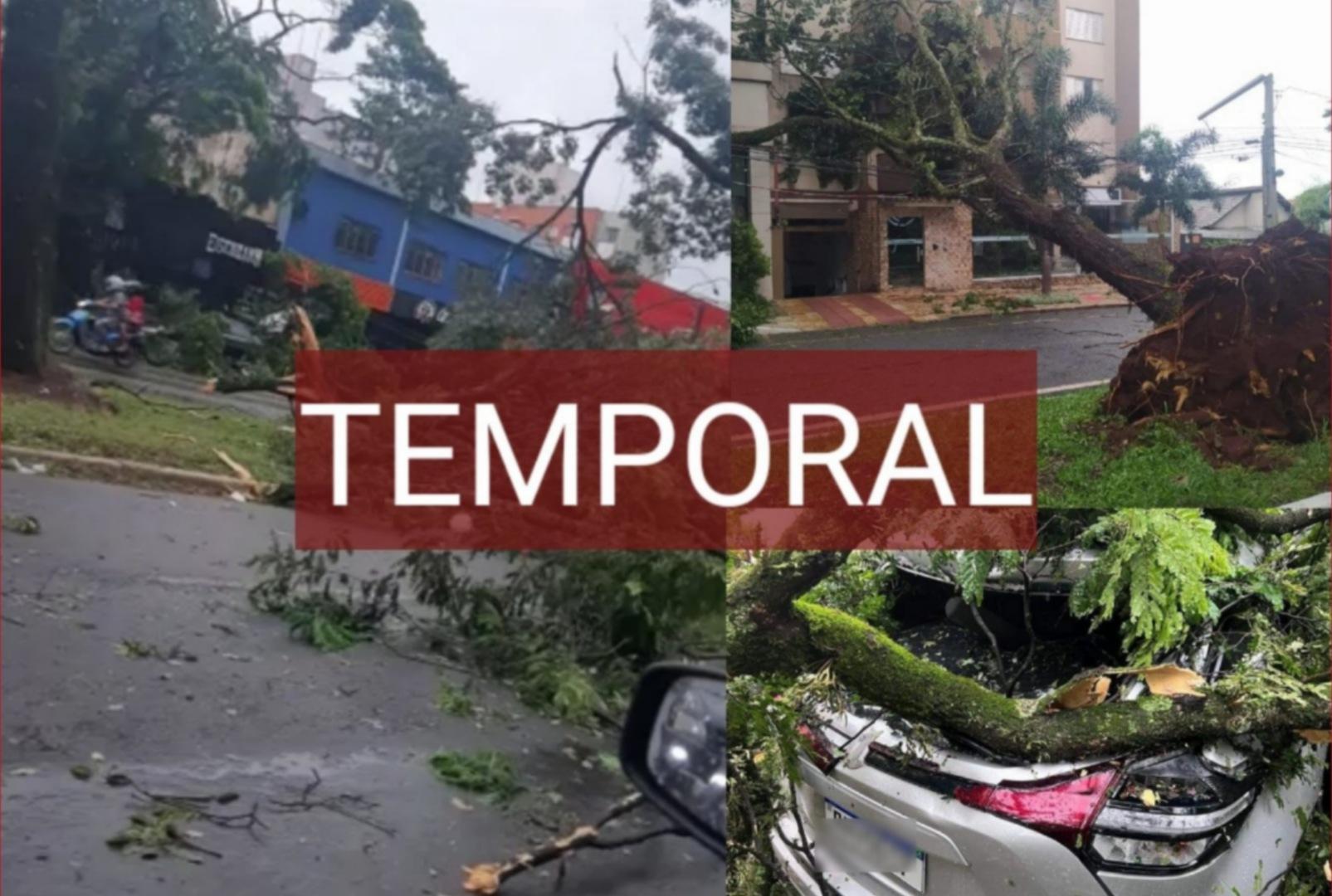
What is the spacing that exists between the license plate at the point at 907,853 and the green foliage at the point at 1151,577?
0.43 metres

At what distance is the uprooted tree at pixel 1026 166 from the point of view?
5.16 ft

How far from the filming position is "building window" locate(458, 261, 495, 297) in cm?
130

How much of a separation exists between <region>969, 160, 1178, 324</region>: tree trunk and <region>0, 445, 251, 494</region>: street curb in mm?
1159

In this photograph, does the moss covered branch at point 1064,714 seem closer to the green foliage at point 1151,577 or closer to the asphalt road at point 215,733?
the green foliage at point 1151,577

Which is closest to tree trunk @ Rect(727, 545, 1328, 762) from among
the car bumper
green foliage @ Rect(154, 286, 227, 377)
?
the car bumper

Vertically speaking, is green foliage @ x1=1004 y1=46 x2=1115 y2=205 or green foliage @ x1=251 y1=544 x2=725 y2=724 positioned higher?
green foliage @ x1=1004 y1=46 x2=1115 y2=205

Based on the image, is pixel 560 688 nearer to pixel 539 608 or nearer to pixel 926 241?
pixel 539 608

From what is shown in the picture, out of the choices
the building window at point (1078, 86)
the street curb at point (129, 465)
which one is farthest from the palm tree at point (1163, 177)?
the street curb at point (129, 465)

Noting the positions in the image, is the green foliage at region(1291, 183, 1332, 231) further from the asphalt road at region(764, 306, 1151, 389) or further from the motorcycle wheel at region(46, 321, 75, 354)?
the motorcycle wheel at region(46, 321, 75, 354)

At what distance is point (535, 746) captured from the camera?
4.57ft

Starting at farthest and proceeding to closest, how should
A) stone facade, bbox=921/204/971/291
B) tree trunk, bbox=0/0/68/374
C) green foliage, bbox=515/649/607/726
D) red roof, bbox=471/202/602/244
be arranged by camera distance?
stone facade, bbox=921/204/971/291, green foliage, bbox=515/649/607/726, red roof, bbox=471/202/602/244, tree trunk, bbox=0/0/68/374

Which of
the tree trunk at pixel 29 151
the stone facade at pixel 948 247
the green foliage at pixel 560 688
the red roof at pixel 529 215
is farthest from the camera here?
the stone facade at pixel 948 247

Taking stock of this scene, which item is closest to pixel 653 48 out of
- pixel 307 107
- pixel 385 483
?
pixel 307 107

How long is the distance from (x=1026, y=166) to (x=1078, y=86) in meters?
0.15
